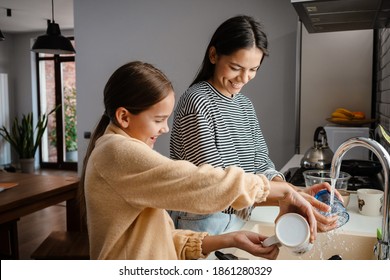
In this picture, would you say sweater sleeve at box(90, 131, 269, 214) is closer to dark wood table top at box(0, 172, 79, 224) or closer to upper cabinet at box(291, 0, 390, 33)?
upper cabinet at box(291, 0, 390, 33)

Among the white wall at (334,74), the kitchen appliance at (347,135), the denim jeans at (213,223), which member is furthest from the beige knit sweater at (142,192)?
the white wall at (334,74)

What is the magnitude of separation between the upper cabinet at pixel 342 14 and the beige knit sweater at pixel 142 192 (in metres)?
0.75

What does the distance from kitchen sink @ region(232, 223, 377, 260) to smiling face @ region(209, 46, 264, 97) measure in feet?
1.22

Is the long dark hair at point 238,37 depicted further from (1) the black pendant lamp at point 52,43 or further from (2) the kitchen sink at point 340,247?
(1) the black pendant lamp at point 52,43

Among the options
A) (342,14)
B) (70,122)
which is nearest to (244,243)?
(342,14)

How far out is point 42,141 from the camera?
5637mm

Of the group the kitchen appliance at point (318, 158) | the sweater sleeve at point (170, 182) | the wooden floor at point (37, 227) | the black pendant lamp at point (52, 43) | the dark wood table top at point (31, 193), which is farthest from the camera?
the wooden floor at point (37, 227)

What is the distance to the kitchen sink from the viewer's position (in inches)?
34.1

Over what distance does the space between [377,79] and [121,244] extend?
1858 mm

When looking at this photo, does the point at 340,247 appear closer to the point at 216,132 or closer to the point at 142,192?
the point at 216,132

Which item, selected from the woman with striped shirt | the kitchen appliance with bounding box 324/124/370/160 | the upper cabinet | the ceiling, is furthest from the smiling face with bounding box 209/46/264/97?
the ceiling

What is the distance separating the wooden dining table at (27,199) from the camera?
181 centimetres

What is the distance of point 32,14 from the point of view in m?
3.75

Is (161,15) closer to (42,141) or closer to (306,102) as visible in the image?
(306,102)
